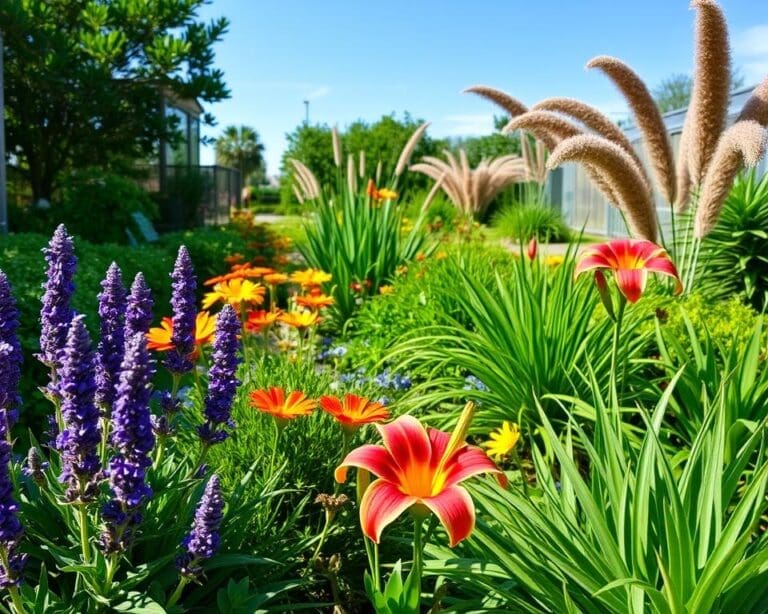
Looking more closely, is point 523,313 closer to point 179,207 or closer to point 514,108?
point 514,108

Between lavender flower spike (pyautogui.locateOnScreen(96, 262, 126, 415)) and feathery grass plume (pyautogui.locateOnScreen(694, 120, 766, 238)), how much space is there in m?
2.50

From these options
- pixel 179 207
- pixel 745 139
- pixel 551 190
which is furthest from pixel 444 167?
pixel 551 190

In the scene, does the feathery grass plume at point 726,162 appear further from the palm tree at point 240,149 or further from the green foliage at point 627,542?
the palm tree at point 240,149

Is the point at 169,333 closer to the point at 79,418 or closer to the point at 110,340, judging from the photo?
the point at 110,340

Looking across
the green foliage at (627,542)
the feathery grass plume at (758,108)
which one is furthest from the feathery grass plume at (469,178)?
the green foliage at (627,542)

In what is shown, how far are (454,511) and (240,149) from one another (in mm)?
85039

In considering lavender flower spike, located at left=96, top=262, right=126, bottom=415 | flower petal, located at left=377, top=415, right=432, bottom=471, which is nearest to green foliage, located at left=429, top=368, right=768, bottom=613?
flower petal, located at left=377, top=415, right=432, bottom=471

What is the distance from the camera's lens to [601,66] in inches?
145

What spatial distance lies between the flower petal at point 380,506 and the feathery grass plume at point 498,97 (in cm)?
350

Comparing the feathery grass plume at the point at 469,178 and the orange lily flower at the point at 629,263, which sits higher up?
the feathery grass plume at the point at 469,178

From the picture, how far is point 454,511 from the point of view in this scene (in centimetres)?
134

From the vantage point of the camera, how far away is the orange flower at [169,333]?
6.98 ft

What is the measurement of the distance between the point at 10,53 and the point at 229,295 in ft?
29.5

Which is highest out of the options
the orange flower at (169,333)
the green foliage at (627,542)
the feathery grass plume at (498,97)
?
the feathery grass plume at (498,97)
